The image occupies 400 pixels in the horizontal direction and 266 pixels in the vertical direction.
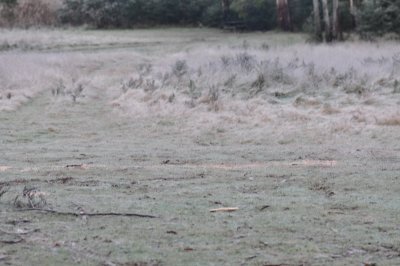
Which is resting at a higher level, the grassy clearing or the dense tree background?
the dense tree background

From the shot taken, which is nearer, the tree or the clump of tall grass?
the clump of tall grass

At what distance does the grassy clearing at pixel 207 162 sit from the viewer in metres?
4.86

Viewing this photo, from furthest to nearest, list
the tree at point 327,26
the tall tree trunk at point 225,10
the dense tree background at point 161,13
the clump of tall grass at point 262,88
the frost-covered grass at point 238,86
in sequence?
the tall tree trunk at point 225,10 → the dense tree background at point 161,13 → the tree at point 327,26 → the clump of tall grass at point 262,88 → the frost-covered grass at point 238,86

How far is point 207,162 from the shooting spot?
30.5ft

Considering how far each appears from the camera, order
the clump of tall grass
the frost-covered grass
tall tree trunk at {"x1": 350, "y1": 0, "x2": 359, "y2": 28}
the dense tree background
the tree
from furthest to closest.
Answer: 1. the dense tree background
2. tall tree trunk at {"x1": 350, "y1": 0, "x2": 359, "y2": 28}
3. the tree
4. the clump of tall grass
5. the frost-covered grass

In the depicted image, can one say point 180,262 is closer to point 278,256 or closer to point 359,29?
point 278,256

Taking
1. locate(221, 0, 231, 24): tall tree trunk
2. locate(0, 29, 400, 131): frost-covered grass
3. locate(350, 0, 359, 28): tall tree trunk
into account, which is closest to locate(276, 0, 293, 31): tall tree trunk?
locate(221, 0, 231, 24): tall tree trunk

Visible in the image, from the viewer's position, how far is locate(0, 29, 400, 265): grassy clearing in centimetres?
486

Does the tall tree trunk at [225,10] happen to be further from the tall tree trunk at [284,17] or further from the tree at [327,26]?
the tree at [327,26]

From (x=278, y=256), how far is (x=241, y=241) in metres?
0.42

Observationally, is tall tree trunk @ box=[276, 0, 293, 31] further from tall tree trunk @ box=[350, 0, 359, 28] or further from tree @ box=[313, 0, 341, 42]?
tree @ box=[313, 0, 341, 42]

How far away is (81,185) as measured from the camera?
728cm

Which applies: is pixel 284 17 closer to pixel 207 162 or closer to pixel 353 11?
pixel 353 11

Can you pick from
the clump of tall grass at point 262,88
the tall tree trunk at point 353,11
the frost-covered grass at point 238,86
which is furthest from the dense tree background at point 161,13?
the clump of tall grass at point 262,88
